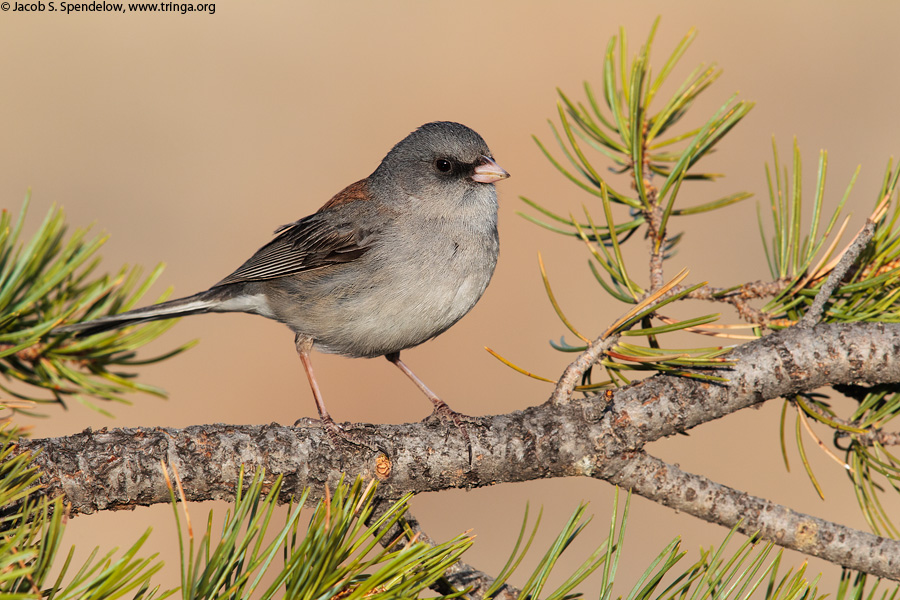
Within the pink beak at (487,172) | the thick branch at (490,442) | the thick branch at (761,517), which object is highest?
the pink beak at (487,172)

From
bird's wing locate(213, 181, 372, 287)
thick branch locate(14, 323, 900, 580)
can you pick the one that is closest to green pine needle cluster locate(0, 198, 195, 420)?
thick branch locate(14, 323, 900, 580)

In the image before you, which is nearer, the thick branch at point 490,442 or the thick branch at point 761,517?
the thick branch at point 490,442

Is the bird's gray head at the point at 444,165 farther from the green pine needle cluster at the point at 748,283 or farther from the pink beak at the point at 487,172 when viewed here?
the green pine needle cluster at the point at 748,283

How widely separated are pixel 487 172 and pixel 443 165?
248mm

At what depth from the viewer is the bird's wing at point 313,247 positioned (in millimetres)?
3203

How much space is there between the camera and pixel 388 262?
2.94m

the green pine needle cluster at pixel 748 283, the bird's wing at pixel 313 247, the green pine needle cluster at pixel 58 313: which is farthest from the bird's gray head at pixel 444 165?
the green pine needle cluster at pixel 58 313

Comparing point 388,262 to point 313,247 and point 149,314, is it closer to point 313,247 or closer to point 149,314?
point 313,247

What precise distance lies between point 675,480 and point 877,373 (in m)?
0.65

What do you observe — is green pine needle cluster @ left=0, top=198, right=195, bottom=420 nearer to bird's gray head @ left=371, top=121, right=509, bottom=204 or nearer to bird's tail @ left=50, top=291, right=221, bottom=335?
bird's tail @ left=50, top=291, right=221, bottom=335

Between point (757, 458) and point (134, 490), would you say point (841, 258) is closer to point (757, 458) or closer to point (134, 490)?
point (134, 490)

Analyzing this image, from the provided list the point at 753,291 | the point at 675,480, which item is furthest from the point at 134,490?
the point at 753,291

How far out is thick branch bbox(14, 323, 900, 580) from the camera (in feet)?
5.17

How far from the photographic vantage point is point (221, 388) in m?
5.25
